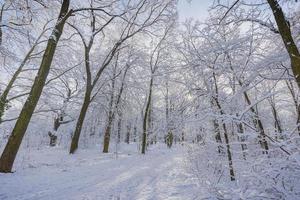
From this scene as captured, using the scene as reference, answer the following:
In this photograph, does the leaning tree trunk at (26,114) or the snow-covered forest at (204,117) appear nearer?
the snow-covered forest at (204,117)

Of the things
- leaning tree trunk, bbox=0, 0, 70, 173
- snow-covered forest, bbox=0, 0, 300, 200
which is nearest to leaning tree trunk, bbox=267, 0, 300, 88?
snow-covered forest, bbox=0, 0, 300, 200

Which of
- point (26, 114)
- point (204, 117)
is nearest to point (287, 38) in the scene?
point (204, 117)

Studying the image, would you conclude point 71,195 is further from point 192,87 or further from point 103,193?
point 192,87

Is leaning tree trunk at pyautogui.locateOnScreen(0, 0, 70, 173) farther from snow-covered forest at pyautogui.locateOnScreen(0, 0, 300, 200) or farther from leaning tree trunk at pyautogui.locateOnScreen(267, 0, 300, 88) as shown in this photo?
leaning tree trunk at pyautogui.locateOnScreen(267, 0, 300, 88)

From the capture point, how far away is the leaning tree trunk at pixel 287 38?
11.4 feet

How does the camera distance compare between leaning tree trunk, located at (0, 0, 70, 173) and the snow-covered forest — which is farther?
leaning tree trunk, located at (0, 0, 70, 173)

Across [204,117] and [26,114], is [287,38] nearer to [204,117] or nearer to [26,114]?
[204,117]

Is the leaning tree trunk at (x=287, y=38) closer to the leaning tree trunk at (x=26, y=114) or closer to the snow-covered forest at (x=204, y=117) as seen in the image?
the snow-covered forest at (x=204, y=117)

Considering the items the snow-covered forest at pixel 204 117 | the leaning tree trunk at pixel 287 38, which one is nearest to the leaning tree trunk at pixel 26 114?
the snow-covered forest at pixel 204 117

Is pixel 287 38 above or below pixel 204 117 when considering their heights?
above

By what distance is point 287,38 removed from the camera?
3.58 metres

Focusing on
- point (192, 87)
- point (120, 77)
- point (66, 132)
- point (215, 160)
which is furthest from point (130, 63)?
point (66, 132)

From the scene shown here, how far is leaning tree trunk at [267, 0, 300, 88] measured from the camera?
346 centimetres

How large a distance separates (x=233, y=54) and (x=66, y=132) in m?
29.3
